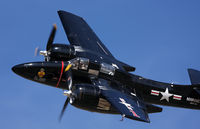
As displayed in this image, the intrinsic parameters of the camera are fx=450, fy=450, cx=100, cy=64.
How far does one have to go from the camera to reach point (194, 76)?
40.7 metres

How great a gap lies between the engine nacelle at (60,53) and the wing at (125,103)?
3.90 meters

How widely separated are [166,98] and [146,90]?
2.01 m

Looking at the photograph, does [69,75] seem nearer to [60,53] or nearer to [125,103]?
[60,53]

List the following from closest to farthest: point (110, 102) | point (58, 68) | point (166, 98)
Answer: point (110, 102), point (58, 68), point (166, 98)

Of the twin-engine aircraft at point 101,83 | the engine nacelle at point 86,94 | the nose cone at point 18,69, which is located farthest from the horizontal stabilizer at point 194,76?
the nose cone at point 18,69

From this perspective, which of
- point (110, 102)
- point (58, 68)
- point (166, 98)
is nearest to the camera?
point (110, 102)

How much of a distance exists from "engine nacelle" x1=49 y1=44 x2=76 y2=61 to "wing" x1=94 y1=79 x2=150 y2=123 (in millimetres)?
3896

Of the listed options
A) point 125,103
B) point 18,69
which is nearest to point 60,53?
point 18,69

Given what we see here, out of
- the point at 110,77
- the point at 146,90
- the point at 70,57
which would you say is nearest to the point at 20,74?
the point at 70,57

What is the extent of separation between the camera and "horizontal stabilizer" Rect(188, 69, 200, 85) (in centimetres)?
4000

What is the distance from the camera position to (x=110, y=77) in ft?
121

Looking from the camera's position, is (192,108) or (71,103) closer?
(71,103)

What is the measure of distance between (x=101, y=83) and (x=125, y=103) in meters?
3.12

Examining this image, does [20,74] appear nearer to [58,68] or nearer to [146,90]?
[58,68]
